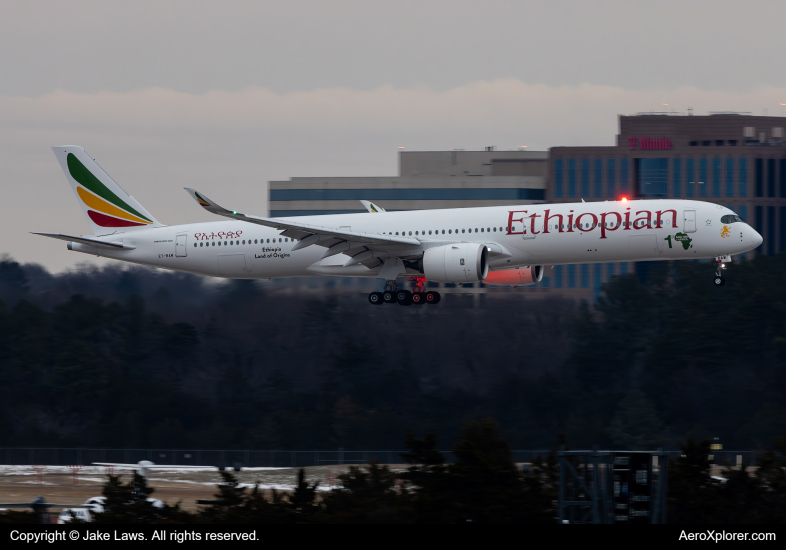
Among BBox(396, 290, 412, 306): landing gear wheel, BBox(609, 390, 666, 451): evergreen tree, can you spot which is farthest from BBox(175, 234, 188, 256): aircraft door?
BBox(609, 390, 666, 451): evergreen tree

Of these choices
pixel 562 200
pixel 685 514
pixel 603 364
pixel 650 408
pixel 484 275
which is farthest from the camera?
pixel 562 200

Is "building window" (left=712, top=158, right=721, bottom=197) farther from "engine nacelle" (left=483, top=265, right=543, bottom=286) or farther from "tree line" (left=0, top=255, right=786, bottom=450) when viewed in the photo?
"engine nacelle" (left=483, top=265, right=543, bottom=286)

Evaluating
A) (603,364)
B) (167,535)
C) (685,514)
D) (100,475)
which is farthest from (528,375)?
(167,535)

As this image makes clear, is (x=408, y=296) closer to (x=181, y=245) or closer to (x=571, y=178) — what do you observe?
(x=181, y=245)

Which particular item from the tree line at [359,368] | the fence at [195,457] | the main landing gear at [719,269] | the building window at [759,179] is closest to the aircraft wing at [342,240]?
the main landing gear at [719,269]

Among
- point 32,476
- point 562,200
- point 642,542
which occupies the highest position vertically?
point 562,200

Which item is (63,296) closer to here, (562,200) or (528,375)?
(528,375)
